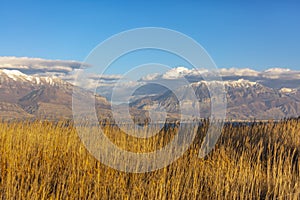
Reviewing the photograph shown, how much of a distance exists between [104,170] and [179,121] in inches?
249

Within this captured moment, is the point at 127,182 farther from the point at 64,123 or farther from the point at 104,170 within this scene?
the point at 64,123

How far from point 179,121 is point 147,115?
162 cm

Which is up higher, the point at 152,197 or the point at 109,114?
the point at 109,114

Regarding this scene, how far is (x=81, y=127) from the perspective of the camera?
8.48m

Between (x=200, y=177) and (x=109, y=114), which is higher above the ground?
(x=109, y=114)

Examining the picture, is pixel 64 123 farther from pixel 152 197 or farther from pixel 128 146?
pixel 152 197

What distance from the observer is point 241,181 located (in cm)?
Answer: 539

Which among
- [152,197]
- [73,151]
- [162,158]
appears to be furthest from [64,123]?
[152,197]

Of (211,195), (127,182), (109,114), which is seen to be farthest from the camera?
(109,114)

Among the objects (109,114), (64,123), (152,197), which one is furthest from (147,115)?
(152,197)

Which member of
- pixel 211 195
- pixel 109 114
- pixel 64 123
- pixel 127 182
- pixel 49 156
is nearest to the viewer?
pixel 211 195

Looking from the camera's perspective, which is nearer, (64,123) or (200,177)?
(200,177)

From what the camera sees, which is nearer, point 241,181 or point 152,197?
point 152,197

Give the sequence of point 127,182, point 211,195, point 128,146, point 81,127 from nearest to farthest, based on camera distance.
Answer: point 211,195 → point 127,182 → point 128,146 → point 81,127
